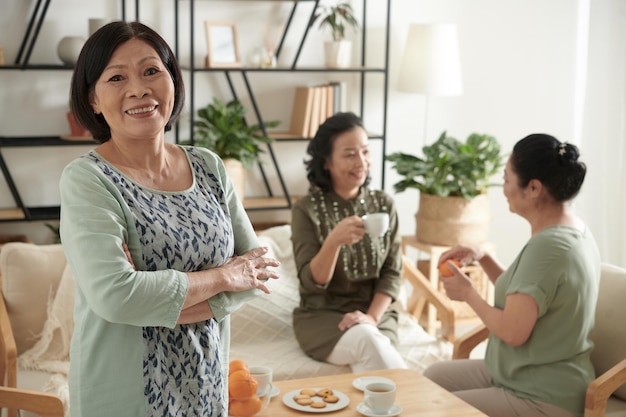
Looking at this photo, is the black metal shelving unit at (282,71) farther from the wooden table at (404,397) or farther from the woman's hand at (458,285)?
the wooden table at (404,397)

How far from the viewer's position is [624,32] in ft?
13.9

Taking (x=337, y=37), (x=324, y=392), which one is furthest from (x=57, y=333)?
(x=337, y=37)

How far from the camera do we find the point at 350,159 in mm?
3158

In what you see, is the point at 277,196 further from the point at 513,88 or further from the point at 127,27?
the point at 127,27

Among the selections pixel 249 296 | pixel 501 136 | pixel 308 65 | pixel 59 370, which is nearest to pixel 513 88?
pixel 501 136

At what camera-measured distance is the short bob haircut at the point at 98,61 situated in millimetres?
1698

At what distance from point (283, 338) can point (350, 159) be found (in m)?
0.78

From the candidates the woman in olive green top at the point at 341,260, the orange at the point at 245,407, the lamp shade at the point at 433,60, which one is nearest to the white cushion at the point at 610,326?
the woman in olive green top at the point at 341,260

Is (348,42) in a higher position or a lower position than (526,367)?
higher

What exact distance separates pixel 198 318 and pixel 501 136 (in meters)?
3.72

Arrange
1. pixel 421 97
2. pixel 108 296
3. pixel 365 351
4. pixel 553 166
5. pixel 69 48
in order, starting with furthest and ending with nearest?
1. pixel 421 97
2. pixel 69 48
3. pixel 365 351
4. pixel 553 166
5. pixel 108 296

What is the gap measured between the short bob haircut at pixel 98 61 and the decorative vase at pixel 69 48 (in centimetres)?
232

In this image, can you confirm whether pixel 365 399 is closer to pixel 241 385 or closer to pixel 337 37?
pixel 241 385

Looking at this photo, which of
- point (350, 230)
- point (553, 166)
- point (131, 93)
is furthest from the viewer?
point (350, 230)
